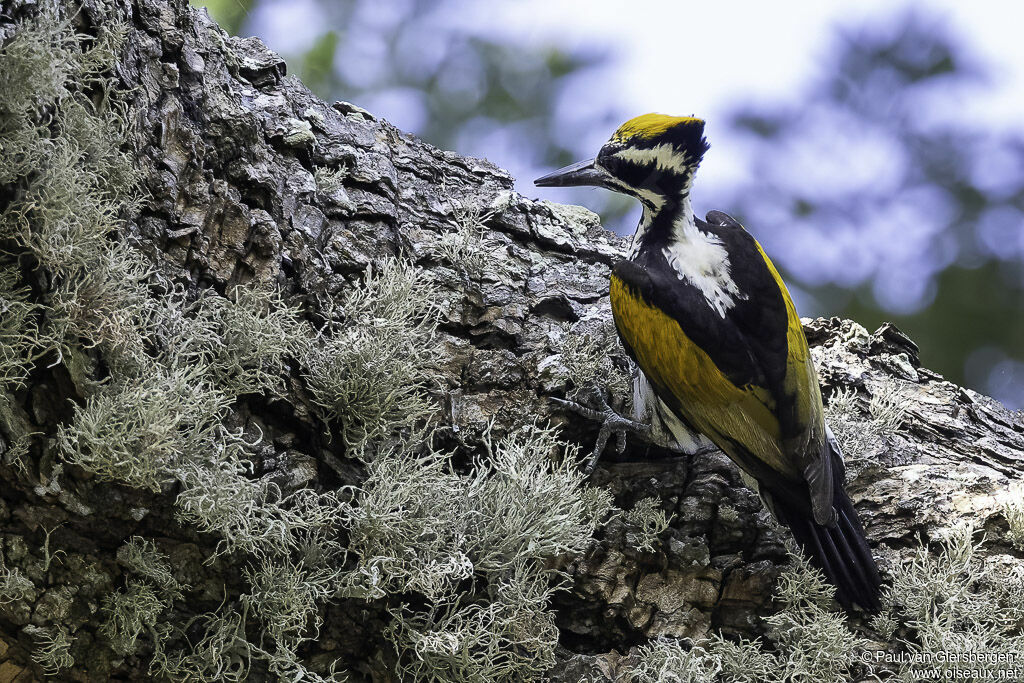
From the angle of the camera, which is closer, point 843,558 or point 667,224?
point 843,558

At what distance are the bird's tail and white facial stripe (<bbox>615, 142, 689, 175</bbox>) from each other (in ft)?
2.97

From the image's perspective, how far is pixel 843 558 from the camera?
6.41 ft

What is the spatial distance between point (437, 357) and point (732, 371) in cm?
71

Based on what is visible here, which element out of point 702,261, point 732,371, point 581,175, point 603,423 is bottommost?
point 603,423

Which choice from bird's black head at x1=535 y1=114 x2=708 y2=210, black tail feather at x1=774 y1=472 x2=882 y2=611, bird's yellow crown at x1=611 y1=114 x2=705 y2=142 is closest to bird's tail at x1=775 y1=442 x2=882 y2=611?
black tail feather at x1=774 y1=472 x2=882 y2=611

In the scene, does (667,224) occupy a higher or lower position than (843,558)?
higher

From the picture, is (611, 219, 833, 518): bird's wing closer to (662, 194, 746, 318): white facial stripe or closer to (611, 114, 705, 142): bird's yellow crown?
(662, 194, 746, 318): white facial stripe

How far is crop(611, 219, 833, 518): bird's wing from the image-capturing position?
6.48 feet

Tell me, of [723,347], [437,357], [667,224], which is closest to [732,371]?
[723,347]

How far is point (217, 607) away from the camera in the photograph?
1625 mm

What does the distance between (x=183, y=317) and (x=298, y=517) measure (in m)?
0.47

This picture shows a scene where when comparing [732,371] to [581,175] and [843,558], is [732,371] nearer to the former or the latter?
[843,558]

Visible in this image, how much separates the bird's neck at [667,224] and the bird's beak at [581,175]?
143 mm

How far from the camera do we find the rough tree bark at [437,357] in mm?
1570
